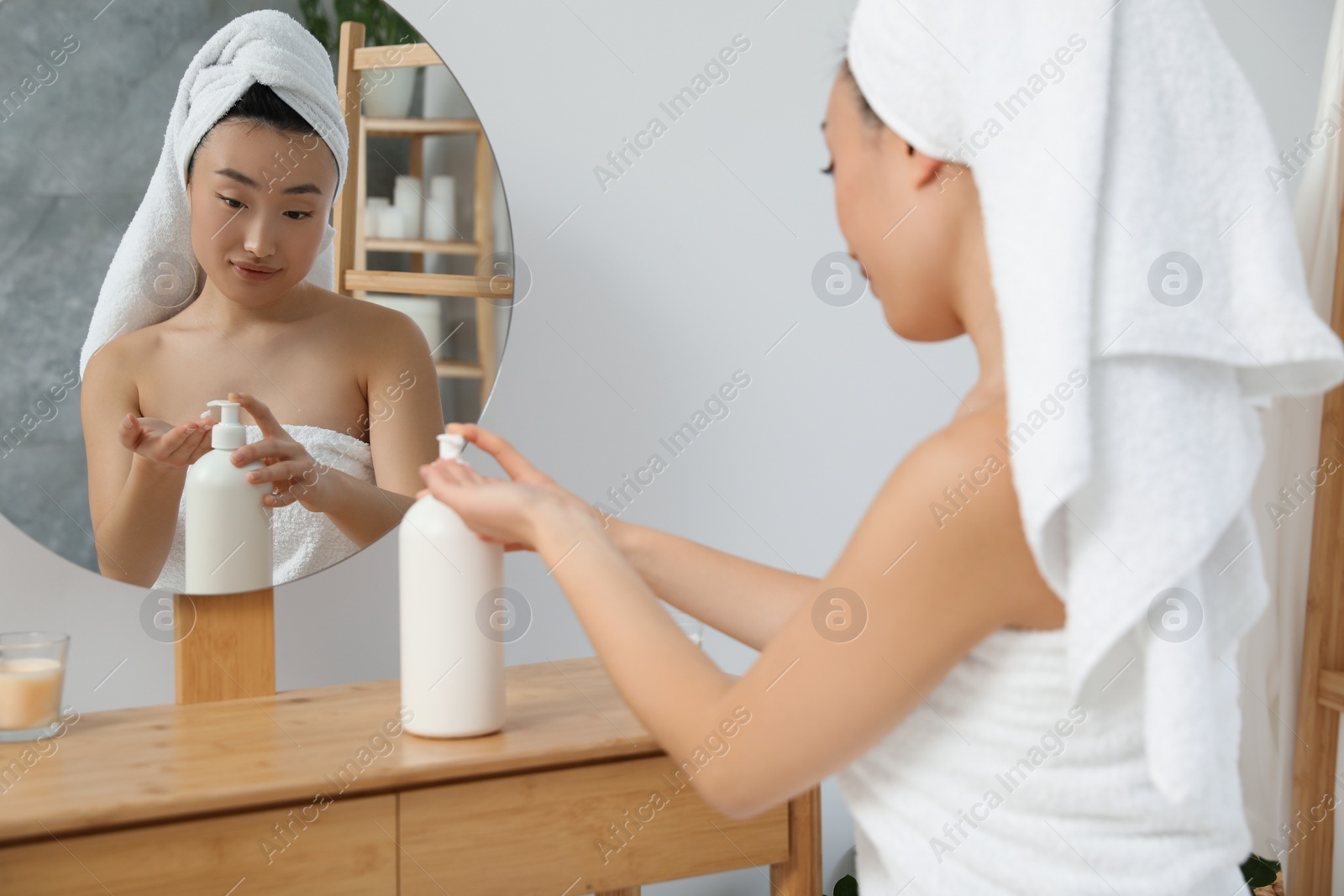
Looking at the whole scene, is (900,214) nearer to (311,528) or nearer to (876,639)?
(876,639)

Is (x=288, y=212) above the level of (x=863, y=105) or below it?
above

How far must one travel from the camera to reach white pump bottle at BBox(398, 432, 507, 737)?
958mm

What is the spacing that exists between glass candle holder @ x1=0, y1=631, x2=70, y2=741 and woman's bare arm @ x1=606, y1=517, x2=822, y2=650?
20.2 inches

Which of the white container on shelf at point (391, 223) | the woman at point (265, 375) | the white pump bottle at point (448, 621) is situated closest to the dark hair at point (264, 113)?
the woman at point (265, 375)

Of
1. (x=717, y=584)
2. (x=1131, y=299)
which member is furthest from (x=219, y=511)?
(x=1131, y=299)

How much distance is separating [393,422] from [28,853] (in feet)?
1.83

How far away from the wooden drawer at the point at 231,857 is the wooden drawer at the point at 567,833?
26 millimetres

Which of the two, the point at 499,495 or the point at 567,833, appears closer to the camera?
the point at 499,495

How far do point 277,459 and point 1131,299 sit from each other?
0.87 meters

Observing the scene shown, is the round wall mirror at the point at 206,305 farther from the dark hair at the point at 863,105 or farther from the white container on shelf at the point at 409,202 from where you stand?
the dark hair at the point at 863,105

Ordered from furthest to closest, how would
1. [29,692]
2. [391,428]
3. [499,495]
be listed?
[391,428] → [29,692] → [499,495]

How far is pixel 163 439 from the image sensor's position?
1.11 m

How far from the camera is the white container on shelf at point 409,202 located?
1246 millimetres

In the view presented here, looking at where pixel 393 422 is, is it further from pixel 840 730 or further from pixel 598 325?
pixel 840 730
